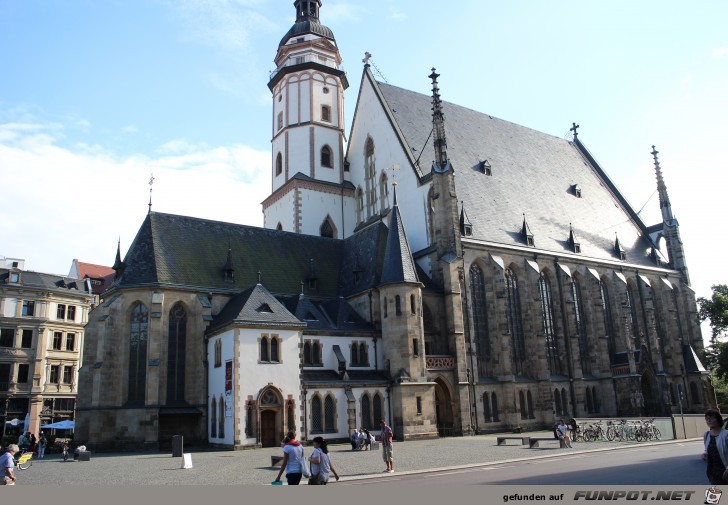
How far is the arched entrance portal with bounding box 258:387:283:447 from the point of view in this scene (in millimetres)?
30688

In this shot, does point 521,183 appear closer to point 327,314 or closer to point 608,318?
point 608,318

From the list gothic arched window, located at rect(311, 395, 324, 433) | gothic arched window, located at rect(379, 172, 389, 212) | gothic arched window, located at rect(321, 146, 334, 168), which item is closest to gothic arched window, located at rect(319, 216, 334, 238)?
gothic arched window, located at rect(321, 146, 334, 168)

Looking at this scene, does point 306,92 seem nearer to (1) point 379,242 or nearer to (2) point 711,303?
(1) point 379,242

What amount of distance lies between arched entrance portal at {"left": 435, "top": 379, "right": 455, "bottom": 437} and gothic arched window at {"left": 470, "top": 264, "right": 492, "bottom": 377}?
3.21 m

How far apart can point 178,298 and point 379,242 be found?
42.0 feet

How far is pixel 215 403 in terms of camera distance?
3212 cm

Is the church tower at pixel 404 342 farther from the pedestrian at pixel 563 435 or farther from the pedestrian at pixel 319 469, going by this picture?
the pedestrian at pixel 319 469

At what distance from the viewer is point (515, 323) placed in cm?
4228

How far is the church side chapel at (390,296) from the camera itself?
106 feet

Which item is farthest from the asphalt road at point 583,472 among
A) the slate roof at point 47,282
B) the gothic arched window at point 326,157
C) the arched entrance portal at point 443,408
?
the slate roof at point 47,282

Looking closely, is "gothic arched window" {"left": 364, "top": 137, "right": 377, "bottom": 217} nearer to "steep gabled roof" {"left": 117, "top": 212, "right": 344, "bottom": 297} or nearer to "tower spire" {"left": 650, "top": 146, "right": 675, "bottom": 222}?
"steep gabled roof" {"left": 117, "top": 212, "right": 344, "bottom": 297}

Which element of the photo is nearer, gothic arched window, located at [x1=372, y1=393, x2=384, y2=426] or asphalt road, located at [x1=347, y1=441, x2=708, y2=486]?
asphalt road, located at [x1=347, y1=441, x2=708, y2=486]

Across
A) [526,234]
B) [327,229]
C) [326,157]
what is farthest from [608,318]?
[326,157]

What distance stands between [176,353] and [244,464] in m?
13.1
